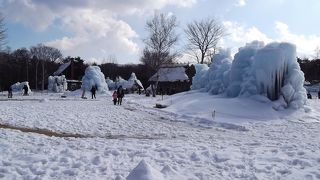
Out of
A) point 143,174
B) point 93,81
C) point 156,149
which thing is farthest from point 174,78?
point 143,174

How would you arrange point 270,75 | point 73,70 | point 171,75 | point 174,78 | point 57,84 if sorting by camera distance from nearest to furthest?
point 270,75, point 57,84, point 174,78, point 171,75, point 73,70

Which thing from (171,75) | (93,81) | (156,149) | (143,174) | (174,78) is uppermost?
(171,75)

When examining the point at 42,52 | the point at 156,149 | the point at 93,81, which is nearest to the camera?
the point at 156,149

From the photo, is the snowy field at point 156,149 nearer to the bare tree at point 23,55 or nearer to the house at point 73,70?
the house at point 73,70

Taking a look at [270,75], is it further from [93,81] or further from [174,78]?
[174,78]

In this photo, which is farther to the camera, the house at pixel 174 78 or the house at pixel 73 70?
the house at pixel 73 70

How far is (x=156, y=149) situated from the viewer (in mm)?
11219

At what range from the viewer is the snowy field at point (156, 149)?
8562 millimetres

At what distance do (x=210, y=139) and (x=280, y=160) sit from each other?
454cm

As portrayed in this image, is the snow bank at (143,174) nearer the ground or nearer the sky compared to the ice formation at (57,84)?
nearer the ground

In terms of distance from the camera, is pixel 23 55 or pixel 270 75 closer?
pixel 270 75

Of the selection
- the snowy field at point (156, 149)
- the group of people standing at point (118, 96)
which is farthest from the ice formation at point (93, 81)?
the snowy field at point (156, 149)

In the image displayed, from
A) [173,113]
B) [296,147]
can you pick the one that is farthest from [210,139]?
[173,113]

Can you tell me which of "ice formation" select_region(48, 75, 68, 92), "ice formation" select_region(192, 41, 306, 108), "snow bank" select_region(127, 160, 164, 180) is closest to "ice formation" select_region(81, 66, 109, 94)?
"ice formation" select_region(48, 75, 68, 92)
